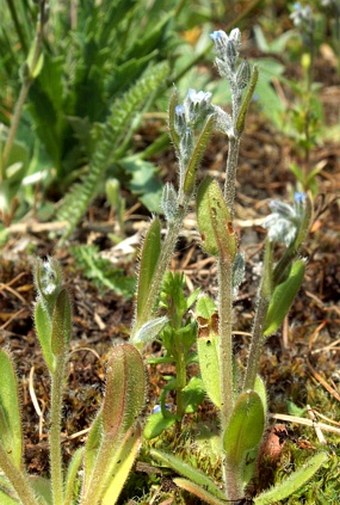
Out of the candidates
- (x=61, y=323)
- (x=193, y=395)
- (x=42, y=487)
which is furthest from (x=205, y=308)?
(x=42, y=487)

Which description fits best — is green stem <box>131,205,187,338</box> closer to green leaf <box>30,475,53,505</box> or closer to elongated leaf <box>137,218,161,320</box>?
elongated leaf <box>137,218,161,320</box>

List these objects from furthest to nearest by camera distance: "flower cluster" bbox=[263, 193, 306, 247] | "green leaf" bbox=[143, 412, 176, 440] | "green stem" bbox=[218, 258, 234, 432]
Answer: "green leaf" bbox=[143, 412, 176, 440]
"green stem" bbox=[218, 258, 234, 432]
"flower cluster" bbox=[263, 193, 306, 247]

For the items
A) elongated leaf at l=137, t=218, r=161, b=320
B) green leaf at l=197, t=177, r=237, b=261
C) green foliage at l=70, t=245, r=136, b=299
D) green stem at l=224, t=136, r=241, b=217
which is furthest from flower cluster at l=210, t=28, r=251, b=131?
green foliage at l=70, t=245, r=136, b=299

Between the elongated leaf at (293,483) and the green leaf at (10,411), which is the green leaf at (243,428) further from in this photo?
the green leaf at (10,411)

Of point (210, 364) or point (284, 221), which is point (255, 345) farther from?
point (284, 221)

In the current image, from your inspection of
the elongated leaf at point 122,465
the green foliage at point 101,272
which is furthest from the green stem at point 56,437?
the green foliage at point 101,272

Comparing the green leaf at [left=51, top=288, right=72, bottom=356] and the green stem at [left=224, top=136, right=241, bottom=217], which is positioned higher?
the green stem at [left=224, top=136, right=241, bottom=217]

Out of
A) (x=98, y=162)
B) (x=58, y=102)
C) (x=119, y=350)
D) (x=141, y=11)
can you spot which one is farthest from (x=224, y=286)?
(x=141, y=11)

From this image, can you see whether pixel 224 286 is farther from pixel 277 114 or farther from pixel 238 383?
pixel 277 114
